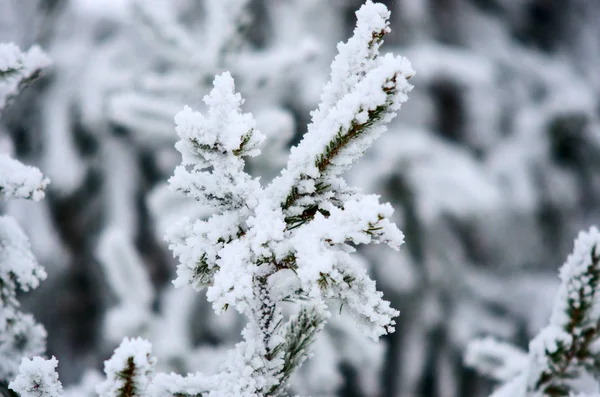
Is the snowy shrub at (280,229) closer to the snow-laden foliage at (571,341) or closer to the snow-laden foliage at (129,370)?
the snow-laden foliage at (129,370)

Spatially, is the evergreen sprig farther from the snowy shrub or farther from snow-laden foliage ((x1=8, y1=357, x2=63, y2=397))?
snow-laden foliage ((x1=8, y1=357, x2=63, y2=397))

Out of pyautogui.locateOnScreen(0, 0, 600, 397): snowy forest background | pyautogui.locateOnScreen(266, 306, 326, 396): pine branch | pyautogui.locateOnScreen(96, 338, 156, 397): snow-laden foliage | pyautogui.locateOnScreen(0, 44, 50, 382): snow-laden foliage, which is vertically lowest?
pyautogui.locateOnScreen(96, 338, 156, 397): snow-laden foliage

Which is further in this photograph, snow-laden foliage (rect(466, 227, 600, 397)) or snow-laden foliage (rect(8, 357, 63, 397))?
snow-laden foliage (rect(466, 227, 600, 397))

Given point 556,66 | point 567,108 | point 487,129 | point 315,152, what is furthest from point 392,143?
point 315,152

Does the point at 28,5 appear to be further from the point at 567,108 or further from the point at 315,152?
the point at 567,108

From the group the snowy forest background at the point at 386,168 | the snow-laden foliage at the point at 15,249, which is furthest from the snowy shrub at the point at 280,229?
the snowy forest background at the point at 386,168

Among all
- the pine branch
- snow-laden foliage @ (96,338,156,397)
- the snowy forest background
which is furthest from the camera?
the snowy forest background

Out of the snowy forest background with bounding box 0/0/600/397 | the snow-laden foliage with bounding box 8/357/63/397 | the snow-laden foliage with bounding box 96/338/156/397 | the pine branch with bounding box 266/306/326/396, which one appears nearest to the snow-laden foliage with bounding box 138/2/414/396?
the pine branch with bounding box 266/306/326/396

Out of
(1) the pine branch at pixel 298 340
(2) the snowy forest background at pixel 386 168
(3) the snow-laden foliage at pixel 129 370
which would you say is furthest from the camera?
(2) the snowy forest background at pixel 386 168
